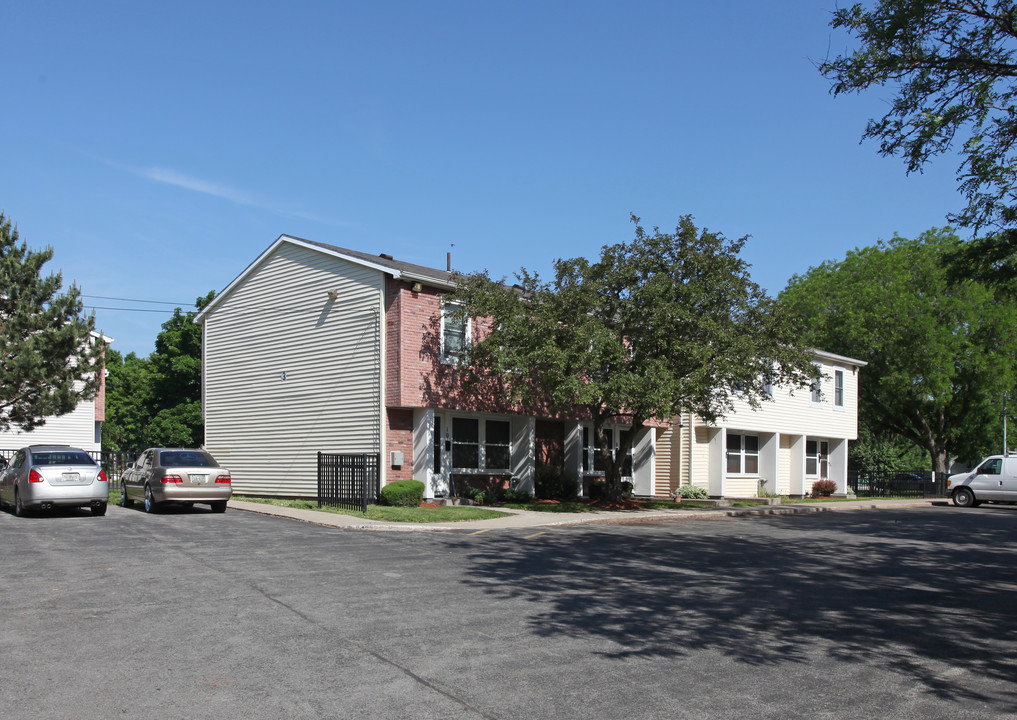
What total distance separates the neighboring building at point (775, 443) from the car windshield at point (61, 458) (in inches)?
763

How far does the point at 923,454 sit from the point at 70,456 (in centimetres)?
7878

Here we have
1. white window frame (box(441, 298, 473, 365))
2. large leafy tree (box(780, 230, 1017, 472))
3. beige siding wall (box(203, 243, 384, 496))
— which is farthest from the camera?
large leafy tree (box(780, 230, 1017, 472))

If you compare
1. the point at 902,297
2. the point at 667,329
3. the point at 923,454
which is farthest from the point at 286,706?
the point at 923,454

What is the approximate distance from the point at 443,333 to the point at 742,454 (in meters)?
17.5

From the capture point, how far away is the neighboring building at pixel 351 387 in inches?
930

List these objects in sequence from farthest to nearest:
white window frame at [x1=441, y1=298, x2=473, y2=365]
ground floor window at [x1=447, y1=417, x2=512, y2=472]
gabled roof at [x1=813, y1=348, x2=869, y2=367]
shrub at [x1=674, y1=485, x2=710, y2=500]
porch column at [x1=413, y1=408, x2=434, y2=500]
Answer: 1. gabled roof at [x1=813, y1=348, x2=869, y2=367]
2. shrub at [x1=674, y1=485, x2=710, y2=500]
3. ground floor window at [x1=447, y1=417, x2=512, y2=472]
4. white window frame at [x1=441, y1=298, x2=473, y2=365]
5. porch column at [x1=413, y1=408, x2=434, y2=500]

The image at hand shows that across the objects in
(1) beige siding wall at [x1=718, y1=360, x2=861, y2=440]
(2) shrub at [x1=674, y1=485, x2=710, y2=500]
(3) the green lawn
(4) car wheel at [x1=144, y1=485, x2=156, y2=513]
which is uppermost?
(1) beige siding wall at [x1=718, y1=360, x2=861, y2=440]

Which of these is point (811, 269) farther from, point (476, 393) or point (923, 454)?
point (476, 393)

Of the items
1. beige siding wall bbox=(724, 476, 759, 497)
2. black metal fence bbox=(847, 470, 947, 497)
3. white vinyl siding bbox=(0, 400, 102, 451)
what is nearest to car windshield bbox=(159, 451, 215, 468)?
white vinyl siding bbox=(0, 400, 102, 451)

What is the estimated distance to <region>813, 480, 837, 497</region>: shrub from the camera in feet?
128

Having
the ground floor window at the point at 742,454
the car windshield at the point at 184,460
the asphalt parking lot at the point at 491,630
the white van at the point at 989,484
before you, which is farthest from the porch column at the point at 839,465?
the car windshield at the point at 184,460

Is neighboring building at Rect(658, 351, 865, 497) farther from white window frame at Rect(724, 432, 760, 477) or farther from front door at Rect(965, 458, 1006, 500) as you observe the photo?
front door at Rect(965, 458, 1006, 500)

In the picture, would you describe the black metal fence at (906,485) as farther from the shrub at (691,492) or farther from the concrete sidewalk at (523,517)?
the concrete sidewalk at (523,517)

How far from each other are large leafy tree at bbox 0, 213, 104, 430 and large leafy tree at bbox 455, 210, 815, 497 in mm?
13679
